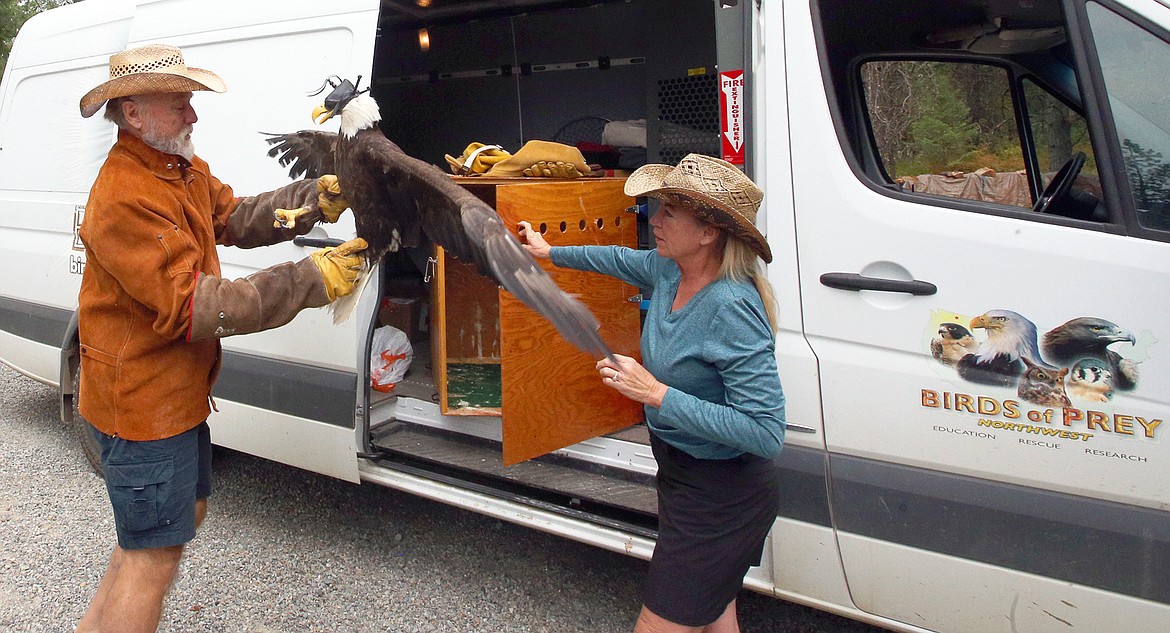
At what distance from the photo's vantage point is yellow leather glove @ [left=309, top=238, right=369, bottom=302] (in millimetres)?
2418

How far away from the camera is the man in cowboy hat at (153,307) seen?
84.7 inches

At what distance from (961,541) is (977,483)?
0.16 metres

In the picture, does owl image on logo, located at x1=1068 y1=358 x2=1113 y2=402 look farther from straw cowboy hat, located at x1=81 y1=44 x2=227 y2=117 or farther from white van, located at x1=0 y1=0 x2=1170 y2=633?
straw cowboy hat, located at x1=81 y1=44 x2=227 y2=117

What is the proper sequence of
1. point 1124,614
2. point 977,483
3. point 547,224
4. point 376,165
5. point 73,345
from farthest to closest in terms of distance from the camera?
point 73,345, point 547,224, point 376,165, point 977,483, point 1124,614

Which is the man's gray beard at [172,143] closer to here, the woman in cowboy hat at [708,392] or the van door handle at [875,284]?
the woman in cowboy hat at [708,392]

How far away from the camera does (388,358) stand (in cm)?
372

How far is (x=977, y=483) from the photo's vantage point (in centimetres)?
215

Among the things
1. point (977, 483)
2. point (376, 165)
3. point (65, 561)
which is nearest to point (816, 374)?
point (977, 483)

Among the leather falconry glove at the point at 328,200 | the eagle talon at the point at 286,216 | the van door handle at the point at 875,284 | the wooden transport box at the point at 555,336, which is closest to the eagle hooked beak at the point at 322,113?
the leather falconry glove at the point at 328,200

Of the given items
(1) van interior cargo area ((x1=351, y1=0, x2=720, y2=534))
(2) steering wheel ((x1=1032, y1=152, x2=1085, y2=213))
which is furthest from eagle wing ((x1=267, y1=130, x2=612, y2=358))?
(2) steering wheel ((x1=1032, y1=152, x2=1085, y2=213))

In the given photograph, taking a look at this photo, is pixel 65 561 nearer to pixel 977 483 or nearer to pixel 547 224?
pixel 547 224

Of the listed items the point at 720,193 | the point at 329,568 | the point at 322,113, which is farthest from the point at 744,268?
the point at 329,568

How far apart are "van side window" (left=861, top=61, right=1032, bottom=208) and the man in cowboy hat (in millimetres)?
2163

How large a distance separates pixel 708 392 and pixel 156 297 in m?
1.41
